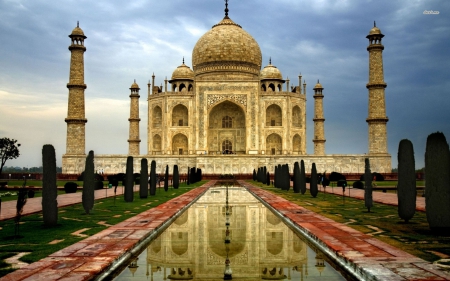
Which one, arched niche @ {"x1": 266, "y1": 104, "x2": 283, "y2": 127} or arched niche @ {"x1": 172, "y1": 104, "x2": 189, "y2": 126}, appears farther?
arched niche @ {"x1": 266, "y1": 104, "x2": 283, "y2": 127}

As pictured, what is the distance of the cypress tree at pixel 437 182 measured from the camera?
5.73m

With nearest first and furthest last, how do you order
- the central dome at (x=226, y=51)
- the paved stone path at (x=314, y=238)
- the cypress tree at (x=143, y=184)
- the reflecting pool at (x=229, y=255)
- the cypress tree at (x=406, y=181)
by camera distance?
the paved stone path at (x=314, y=238), the reflecting pool at (x=229, y=255), the cypress tree at (x=406, y=181), the cypress tree at (x=143, y=184), the central dome at (x=226, y=51)

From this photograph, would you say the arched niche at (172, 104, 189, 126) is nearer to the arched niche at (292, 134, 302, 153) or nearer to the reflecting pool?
the arched niche at (292, 134, 302, 153)

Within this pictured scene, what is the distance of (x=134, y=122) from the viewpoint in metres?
33.1

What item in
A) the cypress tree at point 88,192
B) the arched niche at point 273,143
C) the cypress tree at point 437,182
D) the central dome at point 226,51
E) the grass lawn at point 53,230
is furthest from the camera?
the central dome at point 226,51

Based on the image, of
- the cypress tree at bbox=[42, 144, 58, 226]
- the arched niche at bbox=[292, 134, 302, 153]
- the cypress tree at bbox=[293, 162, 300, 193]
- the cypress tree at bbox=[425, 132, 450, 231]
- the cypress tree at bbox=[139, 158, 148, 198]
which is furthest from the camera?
the arched niche at bbox=[292, 134, 302, 153]

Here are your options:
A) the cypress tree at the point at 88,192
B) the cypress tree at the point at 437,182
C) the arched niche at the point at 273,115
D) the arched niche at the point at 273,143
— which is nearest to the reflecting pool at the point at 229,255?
the cypress tree at the point at 437,182

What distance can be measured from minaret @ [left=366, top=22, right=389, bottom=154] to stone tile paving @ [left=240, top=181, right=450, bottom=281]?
2242cm

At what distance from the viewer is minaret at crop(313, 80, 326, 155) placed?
32.8 metres

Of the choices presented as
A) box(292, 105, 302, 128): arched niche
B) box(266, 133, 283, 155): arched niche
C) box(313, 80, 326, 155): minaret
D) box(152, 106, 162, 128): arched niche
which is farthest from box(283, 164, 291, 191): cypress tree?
box(152, 106, 162, 128): arched niche

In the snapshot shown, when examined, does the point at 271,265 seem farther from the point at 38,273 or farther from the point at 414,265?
the point at 38,273

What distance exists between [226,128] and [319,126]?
6934 mm

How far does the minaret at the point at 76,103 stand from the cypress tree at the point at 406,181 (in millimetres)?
22769

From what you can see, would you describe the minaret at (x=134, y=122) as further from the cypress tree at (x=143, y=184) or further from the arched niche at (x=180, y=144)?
the cypress tree at (x=143, y=184)
